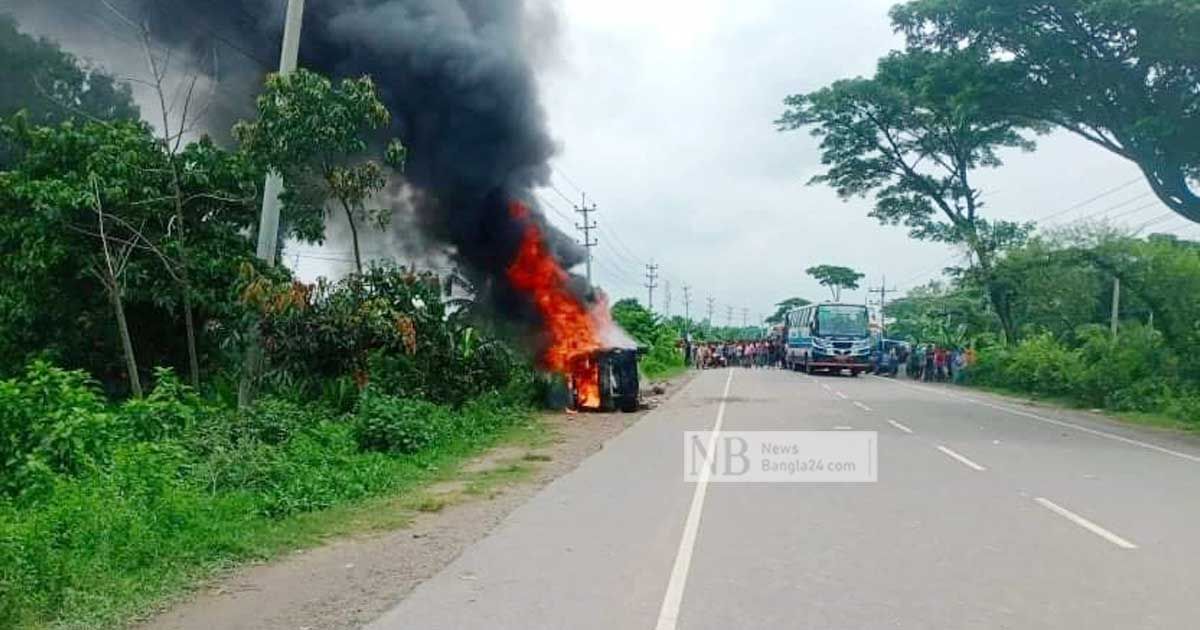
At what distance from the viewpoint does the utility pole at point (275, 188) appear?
562 inches

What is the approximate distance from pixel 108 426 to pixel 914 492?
8184 mm

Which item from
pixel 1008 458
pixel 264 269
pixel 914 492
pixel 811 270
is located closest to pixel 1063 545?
pixel 914 492

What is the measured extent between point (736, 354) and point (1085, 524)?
180 feet

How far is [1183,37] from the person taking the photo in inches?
693

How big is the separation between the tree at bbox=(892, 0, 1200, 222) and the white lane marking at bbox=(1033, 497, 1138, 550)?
12.0 metres

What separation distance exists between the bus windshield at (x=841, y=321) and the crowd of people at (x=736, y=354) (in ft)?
49.6

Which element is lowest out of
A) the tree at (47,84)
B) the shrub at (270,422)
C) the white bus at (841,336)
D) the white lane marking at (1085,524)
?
the white lane marking at (1085,524)

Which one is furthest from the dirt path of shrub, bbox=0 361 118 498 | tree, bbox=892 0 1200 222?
tree, bbox=892 0 1200 222

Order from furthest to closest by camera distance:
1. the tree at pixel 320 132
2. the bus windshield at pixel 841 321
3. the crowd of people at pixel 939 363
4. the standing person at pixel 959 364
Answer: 1. the bus windshield at pixel 841 321
2. the crowd of people at pixel 939 363
3. the standing person at pixel 959 364
4. the tree at pixel 320 132

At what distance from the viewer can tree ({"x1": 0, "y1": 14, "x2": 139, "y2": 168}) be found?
69.3ft

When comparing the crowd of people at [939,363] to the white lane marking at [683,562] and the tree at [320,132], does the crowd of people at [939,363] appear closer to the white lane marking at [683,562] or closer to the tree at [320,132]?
the tree at [320,132]

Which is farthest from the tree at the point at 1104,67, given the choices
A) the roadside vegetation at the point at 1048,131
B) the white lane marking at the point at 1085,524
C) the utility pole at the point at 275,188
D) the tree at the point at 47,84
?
the tree at the point at 47,84

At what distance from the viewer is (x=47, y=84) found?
854 inches

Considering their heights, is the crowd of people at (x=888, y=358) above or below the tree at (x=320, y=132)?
below
